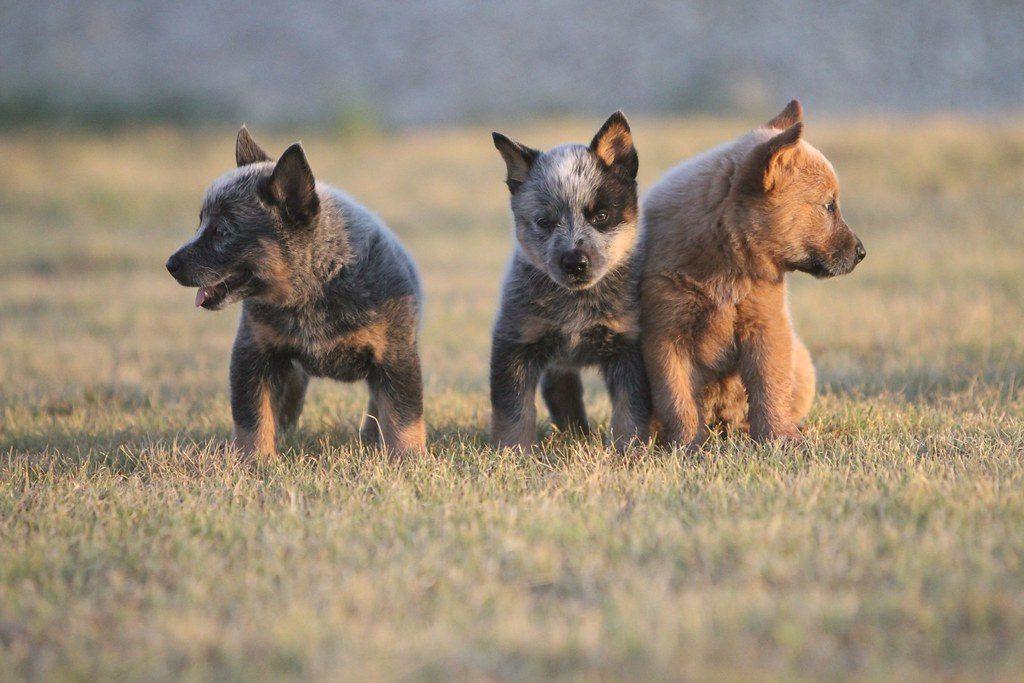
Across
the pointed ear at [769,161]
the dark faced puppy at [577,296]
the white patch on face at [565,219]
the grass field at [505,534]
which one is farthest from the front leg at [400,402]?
the pointed ear at [769,161]

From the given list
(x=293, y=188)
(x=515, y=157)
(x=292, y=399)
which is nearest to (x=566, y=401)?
(x=515, y=157)

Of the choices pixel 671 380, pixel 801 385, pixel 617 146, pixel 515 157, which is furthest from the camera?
pixel 801 385

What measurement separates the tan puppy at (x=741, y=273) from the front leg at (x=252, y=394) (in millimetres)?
1942

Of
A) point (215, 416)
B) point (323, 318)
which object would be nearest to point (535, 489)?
point (323, 318)

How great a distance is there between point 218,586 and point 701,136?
19.9 m

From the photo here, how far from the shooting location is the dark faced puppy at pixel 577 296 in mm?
5023

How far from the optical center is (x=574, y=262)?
15.7 ft

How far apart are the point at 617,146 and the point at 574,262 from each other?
77 cm

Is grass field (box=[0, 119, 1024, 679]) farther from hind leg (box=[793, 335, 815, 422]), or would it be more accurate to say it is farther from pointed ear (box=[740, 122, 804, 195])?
pointed ear (box=[740, 122, 804, 195])

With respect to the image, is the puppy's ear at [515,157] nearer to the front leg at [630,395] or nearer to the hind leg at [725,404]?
the front leg at [630,395]

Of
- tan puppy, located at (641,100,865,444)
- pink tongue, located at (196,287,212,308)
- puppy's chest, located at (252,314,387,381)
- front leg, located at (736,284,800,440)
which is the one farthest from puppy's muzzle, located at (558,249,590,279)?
pink tongue, located at (196,287,212,308)

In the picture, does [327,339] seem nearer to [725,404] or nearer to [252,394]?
[252,394]

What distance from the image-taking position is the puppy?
16.1 ft

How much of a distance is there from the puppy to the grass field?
369mm
